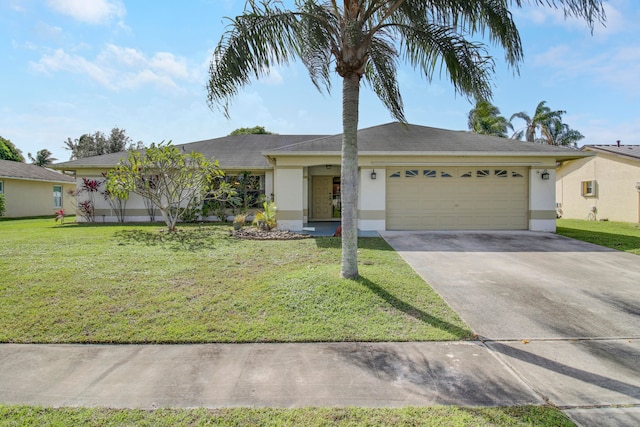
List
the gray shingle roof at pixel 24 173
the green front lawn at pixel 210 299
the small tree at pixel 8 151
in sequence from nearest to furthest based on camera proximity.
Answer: the green front lawn at pixel 210 299
the gray shingle roof at pixel 24 173
the small tree at pixel 8 151

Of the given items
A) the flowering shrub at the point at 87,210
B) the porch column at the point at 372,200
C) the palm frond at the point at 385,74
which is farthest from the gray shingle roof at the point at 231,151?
the palm frond at the point at 385,74

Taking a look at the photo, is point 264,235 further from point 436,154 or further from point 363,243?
point 436,154

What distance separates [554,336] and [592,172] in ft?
68.9

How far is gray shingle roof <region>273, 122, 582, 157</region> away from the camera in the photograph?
12500mm

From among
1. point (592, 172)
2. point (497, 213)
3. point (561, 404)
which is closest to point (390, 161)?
point (497, 213)

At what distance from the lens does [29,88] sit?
11.4 m

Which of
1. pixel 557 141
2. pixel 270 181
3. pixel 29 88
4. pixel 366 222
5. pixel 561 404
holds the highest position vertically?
pixel 557 141

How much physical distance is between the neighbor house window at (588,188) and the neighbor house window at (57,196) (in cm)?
3763

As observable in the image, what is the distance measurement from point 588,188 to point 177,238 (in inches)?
932

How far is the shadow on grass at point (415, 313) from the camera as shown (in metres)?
4.35

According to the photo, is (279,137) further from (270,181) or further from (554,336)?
(554,336)

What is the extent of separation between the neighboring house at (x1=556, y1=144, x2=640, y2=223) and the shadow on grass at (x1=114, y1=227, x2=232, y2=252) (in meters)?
18.4

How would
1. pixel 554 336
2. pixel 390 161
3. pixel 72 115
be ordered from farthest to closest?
pixel 72 115 → pixel 390 161 → pixel 554 336

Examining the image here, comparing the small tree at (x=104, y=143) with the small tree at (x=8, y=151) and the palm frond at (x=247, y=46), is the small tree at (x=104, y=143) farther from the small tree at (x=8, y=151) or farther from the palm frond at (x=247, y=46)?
the palm frond at (x=247, y=46)
